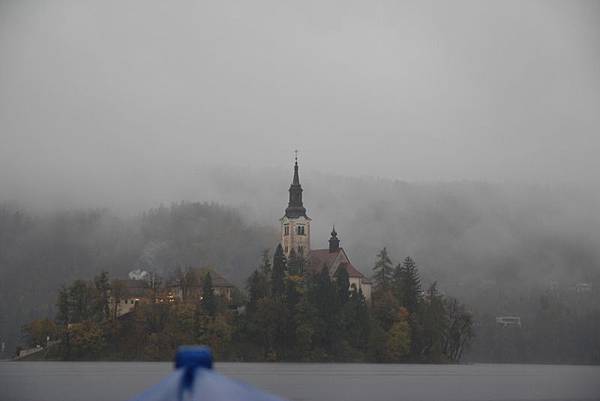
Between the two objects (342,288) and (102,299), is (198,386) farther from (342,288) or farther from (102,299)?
(342,288)

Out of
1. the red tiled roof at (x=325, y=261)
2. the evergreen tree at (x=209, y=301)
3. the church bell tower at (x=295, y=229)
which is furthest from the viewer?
the church bell tower at (x=295, y=229)

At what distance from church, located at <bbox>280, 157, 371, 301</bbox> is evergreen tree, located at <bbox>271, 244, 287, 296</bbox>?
2423 centimetres

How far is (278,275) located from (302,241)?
53.6m

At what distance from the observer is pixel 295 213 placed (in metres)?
181

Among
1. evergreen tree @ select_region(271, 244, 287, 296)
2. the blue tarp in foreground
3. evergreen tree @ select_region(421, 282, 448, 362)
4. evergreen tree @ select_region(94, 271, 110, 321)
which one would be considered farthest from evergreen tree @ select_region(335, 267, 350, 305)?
the blue tarp in foreground

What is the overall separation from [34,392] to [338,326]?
67619mm

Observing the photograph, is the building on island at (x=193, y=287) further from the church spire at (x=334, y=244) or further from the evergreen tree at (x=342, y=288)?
the church spire at (x=334, y=244)

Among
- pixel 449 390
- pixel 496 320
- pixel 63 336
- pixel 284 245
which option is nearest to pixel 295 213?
pixel 284 245

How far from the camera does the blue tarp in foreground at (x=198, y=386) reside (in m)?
6.59

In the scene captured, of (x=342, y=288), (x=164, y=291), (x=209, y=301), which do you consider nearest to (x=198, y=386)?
(x=209, y=301)

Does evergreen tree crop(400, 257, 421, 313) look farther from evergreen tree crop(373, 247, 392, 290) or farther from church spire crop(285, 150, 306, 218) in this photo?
church spire crop(285, 150, 306, 218)

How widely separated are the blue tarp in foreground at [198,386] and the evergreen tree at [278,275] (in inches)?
4470

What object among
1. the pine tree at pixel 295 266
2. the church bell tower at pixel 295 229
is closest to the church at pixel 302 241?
the church bell tower at pixel 295 229

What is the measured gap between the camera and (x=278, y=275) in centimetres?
12444
